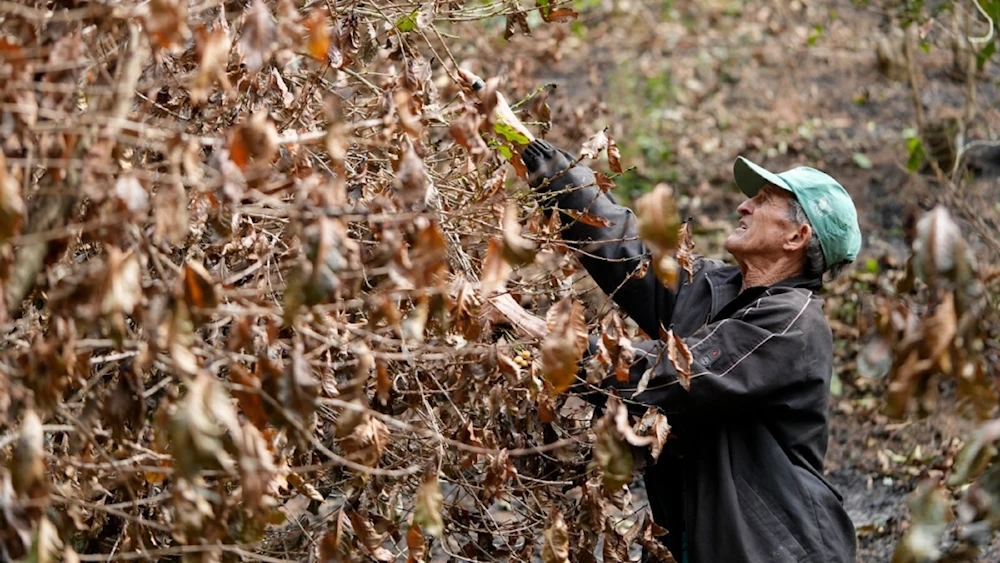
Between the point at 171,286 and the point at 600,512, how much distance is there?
50.6 inches

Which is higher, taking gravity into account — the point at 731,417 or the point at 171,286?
the point at 171,286

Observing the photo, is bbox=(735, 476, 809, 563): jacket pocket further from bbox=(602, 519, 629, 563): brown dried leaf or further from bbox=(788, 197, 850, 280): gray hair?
bbox=(788, 197, 850, 280): gray hair

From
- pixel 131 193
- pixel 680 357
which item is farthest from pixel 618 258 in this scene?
pixel 131 193

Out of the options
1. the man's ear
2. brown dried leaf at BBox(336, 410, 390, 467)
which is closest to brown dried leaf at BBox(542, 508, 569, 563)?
brown dried leaf at BBox(336, 410, 390, 467)

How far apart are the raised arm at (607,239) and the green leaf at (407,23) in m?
0.49

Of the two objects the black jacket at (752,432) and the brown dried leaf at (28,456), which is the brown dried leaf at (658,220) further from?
the brown dried leaf at (28,456)

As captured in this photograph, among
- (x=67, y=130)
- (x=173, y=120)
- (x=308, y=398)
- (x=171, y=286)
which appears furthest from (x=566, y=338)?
(x=173, y=120)

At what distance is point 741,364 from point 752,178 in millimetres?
734

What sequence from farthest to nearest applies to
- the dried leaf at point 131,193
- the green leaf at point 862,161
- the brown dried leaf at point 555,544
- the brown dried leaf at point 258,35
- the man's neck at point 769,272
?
the green leaf at point 862,161, the man's neck at point 769,272, the brown dried leaf at point 555,544, the brown dried leaf at point 258,35, the dried leaf at point 131,193

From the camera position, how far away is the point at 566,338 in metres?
2.42

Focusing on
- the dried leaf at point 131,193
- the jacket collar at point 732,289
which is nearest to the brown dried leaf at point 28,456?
the dried leaf at point 131,193

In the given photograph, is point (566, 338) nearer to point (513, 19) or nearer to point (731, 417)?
point (731, 417)

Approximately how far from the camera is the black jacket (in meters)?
3.05

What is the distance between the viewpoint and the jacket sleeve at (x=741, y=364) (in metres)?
3.02
